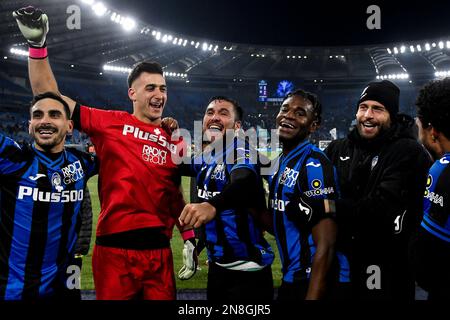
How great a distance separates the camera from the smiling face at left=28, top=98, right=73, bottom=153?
8.33 feet

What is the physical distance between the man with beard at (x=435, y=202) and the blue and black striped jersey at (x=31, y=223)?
2.19 metres

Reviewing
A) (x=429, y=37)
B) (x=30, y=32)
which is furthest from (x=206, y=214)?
(x=429, y=37)

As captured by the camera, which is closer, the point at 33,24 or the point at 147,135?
the point at 33,24

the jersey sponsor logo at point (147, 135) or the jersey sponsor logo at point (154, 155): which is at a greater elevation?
the jersey sponsor logo at point (147, 135)

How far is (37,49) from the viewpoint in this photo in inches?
108

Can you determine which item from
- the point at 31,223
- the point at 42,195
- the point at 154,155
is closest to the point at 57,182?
the point at 42,195

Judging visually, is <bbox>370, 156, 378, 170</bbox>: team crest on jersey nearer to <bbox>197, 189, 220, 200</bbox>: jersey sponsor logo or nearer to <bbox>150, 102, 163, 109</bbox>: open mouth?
<bbox>197, 189, 220, 200</bbox>: jersey sponsor logo

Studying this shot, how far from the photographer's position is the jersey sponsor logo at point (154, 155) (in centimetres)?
281

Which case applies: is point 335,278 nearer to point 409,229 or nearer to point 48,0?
point 409,229

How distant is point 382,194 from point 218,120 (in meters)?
1.30

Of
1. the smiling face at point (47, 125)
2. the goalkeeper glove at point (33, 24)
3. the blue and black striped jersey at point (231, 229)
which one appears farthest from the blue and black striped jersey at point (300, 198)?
the goalkeeper glove at point (33, 24)

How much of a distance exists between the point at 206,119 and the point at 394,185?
1424 millimetres

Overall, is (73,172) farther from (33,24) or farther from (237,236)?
(237,236)

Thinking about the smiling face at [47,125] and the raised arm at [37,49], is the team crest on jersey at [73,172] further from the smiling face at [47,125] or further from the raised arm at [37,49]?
the raised arm at [37,49]
